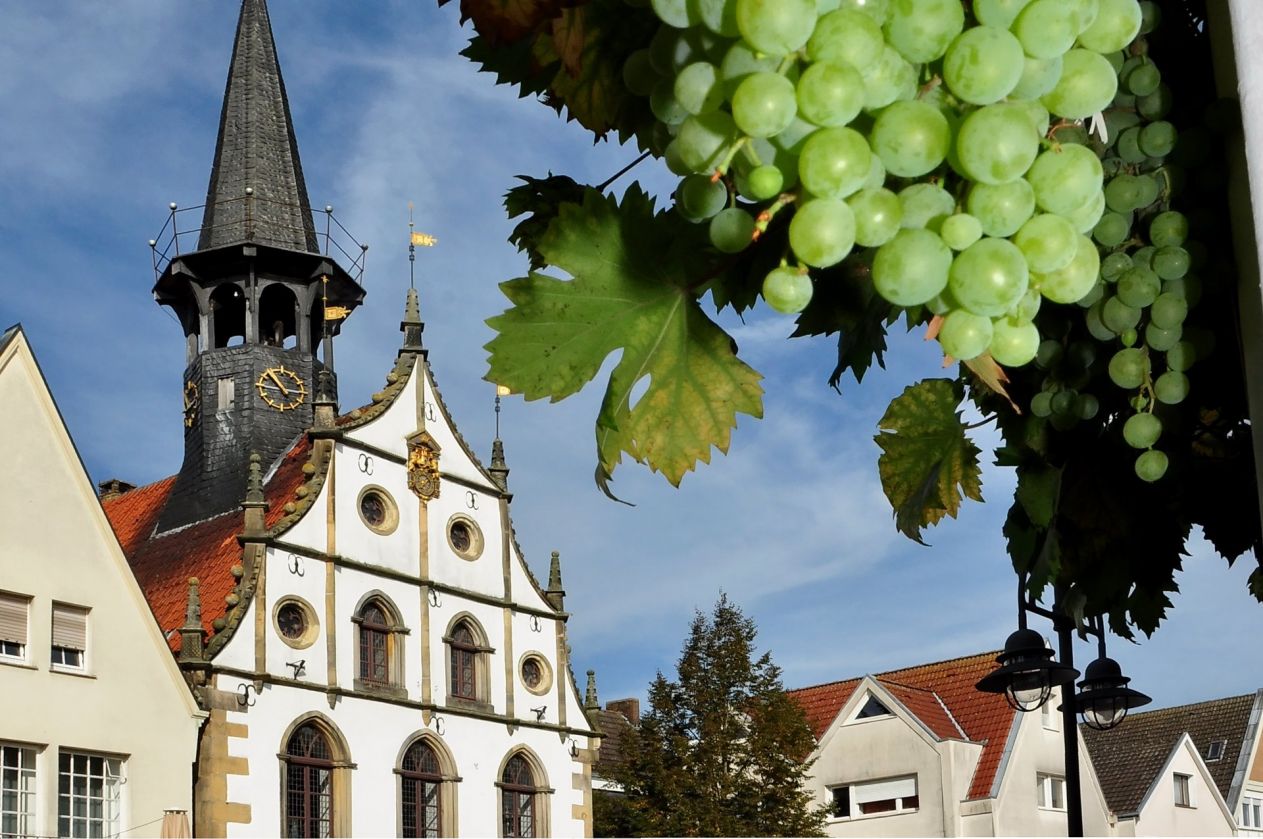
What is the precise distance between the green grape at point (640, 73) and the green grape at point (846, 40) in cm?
35

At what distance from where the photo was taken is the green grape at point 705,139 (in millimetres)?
1051

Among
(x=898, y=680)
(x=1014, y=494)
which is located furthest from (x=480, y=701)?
(x=1014, y=494)

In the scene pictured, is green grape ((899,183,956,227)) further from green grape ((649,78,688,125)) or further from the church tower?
the church tower

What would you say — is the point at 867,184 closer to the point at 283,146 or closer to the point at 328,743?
the point at 328,743

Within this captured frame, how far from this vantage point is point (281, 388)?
30672 mm

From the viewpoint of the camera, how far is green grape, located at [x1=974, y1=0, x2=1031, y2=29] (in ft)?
3.31

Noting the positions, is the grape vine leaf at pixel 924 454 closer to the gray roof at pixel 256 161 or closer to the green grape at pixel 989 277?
the green grape at pixel 989 277

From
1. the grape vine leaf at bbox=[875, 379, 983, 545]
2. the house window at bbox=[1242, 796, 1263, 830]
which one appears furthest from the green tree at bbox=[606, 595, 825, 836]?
the grape vine leaf at bbox=[875, 379, 983, 545]

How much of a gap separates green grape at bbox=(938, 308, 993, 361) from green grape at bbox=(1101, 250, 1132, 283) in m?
0.57

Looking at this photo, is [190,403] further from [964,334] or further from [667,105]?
[964,334]

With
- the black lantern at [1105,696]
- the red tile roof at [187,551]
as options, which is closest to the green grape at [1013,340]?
the black lantern at [1105,696]

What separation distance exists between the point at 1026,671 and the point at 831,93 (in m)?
10.3

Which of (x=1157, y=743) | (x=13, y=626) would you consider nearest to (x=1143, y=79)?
(x=13, y=626)

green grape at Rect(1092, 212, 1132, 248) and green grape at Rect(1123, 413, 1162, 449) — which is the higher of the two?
green grape at Rect(1092, 212, 1132, 248)
